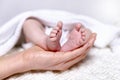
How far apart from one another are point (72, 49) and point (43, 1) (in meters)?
0.61

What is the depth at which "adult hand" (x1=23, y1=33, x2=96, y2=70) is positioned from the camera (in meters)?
0.88

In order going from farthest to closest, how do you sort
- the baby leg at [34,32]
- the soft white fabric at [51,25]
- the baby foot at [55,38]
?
the soft white fabric at [51,25] < the baby leg at [34,32] < the baby foot at [55,38]

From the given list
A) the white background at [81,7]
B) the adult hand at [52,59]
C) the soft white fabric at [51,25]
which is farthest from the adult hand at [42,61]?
the white background at [81,7]

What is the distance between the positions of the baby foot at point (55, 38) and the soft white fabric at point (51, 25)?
0.63ft

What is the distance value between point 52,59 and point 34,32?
0.22 metres

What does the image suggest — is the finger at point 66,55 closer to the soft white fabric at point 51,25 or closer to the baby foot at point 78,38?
the baby foot at point 78,38

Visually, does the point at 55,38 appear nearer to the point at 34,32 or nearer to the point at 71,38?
the point at 71,38

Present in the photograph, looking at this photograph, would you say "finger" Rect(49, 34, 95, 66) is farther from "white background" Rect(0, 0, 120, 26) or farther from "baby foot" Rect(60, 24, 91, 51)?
"white background" Rect(0, 0, 120, 26)

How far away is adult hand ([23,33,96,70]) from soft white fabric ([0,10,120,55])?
213 millimetres

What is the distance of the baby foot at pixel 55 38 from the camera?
85 cm

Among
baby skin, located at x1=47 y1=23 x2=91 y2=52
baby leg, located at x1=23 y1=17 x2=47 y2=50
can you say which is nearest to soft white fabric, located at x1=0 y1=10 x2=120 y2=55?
baby leg, located at x1=23 y1=17 x2=47 y2=50

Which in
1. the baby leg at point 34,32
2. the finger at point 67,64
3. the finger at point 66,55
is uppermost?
the baby leg at point 34,32

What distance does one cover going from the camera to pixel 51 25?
47.5 inches

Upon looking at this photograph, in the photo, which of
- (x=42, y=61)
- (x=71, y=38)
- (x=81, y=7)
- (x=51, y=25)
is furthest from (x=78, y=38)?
(x=81, y=7)
